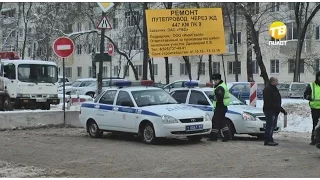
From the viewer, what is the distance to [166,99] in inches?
575

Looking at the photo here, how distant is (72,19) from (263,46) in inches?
879

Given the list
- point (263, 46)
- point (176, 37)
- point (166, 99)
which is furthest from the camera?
point (263, 46)

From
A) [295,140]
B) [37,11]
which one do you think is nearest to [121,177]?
[295,140]

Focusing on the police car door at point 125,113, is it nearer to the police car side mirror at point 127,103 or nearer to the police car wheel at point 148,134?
the police car side mirror at point 127,103

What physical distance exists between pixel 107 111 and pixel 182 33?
15.5ft

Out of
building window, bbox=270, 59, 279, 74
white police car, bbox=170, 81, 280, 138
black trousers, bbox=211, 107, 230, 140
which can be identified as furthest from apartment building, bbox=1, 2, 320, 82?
black trousers, bbox=211, 107, 230, 140

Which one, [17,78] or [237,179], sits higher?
[17,78]

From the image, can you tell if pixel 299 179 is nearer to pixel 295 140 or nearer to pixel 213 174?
pixel 213 174

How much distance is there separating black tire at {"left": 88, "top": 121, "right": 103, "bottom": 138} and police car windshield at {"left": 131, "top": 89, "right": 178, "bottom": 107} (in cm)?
168

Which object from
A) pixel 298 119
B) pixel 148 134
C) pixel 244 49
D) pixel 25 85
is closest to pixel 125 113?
pixel 148 134

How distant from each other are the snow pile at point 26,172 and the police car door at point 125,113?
459 cm

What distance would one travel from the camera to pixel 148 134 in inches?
536

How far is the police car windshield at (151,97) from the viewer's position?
1421 centimetres

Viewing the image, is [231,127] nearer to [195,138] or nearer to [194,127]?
[195,138]
